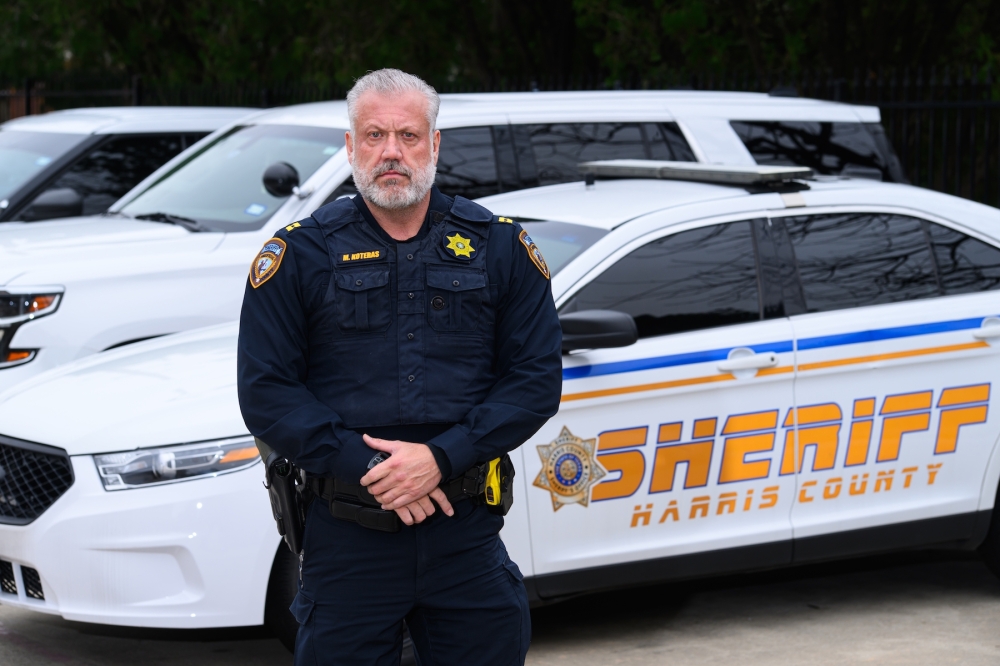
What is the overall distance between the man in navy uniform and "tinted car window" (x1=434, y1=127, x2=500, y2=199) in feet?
11.8

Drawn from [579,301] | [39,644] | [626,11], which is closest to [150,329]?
[39,644]

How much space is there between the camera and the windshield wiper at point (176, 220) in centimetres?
668

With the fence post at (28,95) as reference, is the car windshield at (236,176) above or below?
above

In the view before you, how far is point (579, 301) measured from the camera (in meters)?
4.63

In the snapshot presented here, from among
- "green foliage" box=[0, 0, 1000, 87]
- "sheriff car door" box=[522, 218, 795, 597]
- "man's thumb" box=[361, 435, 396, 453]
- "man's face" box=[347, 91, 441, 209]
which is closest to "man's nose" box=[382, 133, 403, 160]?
"man's face" box=[347, 91, 441, 209]

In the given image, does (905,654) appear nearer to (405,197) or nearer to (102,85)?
(405,197)

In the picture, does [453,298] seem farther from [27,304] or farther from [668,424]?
[27,304]

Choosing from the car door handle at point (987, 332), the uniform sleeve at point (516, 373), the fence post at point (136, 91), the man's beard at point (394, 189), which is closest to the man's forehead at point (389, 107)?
the man's beard at point (394, 189)

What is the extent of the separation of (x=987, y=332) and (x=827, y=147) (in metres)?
Answer: 2.67

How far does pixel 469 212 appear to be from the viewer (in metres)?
3.11

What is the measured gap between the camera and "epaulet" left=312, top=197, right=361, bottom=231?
304 cm

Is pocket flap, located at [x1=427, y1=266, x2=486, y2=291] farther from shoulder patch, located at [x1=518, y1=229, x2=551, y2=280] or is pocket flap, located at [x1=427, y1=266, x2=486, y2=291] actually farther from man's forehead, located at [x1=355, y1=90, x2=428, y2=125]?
man's forehead, located at [x1=355, y1=90, x2=428, y2=125]

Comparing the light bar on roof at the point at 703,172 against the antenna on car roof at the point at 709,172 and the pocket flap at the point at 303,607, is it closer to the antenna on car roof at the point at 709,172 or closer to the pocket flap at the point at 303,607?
the antenna on car roof at the point at 709,172

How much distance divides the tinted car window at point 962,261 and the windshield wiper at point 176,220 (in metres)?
3.35
